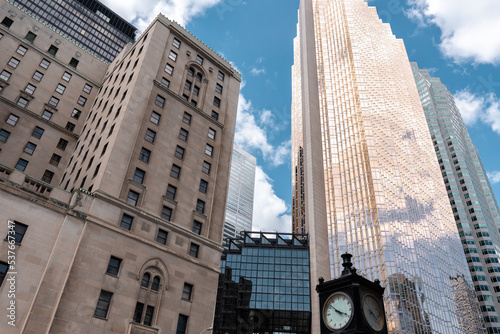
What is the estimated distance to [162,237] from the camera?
137 ft

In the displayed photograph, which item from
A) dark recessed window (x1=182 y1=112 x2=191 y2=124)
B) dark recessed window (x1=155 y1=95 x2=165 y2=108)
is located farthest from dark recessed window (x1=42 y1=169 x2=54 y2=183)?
dark recessed window (x1=182 y1=112 x2=191 y2=124)

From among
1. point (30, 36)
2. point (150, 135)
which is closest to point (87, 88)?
point (30, 36)

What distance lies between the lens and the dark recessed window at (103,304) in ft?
110

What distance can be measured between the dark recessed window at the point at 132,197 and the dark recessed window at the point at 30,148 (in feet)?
65.3

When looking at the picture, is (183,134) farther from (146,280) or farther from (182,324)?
(182,324)

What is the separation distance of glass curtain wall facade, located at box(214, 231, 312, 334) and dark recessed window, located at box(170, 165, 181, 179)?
50986 millimetres

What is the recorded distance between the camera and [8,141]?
4953 centimetres

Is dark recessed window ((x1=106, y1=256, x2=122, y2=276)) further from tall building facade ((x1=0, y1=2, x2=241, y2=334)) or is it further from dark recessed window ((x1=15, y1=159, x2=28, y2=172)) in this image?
dark recessed window ((x1=15, y1=159, x2=28, y2=172))

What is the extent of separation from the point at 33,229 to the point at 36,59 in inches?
1427

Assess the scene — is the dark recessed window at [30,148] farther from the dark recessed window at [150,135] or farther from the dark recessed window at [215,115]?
the dark recessed window at [215,115]

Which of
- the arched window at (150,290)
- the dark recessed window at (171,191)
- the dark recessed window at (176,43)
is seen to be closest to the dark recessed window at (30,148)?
the dark recessed window at (171,191)

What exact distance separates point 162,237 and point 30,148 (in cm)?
2483

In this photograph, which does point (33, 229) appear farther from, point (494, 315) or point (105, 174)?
point (494, 315)

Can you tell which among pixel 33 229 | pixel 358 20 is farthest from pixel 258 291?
pixel 358 20
